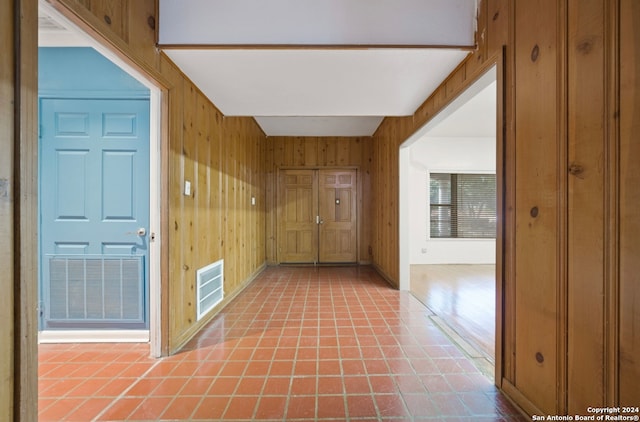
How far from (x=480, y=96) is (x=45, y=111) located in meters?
4.61

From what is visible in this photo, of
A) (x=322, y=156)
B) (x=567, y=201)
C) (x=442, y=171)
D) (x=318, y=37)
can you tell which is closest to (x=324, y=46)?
(x=318, y=37)

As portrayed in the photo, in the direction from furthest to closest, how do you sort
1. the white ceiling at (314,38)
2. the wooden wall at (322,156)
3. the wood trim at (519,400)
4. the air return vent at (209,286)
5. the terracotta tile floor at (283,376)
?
the wooden wall at (322,156)
the air return vent at (209,286)
the white ceiling at (314,38)
the terracotta tile floor at (283,376)
the wood trim at (519,400)

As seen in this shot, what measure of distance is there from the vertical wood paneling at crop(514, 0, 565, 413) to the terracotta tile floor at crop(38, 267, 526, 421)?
385 millimetres

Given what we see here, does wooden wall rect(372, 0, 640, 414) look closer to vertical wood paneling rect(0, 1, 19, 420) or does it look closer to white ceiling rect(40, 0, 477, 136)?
white ceiling rect(40, 0, 477, 136)

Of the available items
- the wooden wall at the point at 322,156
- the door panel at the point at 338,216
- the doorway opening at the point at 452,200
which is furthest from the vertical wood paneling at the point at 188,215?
the doorway opening at the point at 452,200

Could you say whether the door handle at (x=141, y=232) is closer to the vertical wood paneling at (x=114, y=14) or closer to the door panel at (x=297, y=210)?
the vertical wood paneling at (x=114, y=14)

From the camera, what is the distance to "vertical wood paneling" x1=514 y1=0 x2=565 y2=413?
49.0 inches

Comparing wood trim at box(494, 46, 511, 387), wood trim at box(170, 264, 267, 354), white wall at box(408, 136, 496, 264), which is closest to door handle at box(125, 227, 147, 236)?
wood trim at box(170, 264, 267, 354)

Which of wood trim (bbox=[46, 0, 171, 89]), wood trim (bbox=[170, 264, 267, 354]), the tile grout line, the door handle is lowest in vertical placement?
the tile grout line

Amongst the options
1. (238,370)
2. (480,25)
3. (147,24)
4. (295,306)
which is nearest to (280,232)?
(295,306)

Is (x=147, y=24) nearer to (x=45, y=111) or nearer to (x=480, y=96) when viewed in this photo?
(x=45, y=111)

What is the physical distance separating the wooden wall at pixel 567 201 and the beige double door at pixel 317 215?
4031 mm

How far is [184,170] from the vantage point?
7.52ft

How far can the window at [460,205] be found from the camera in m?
5.83
